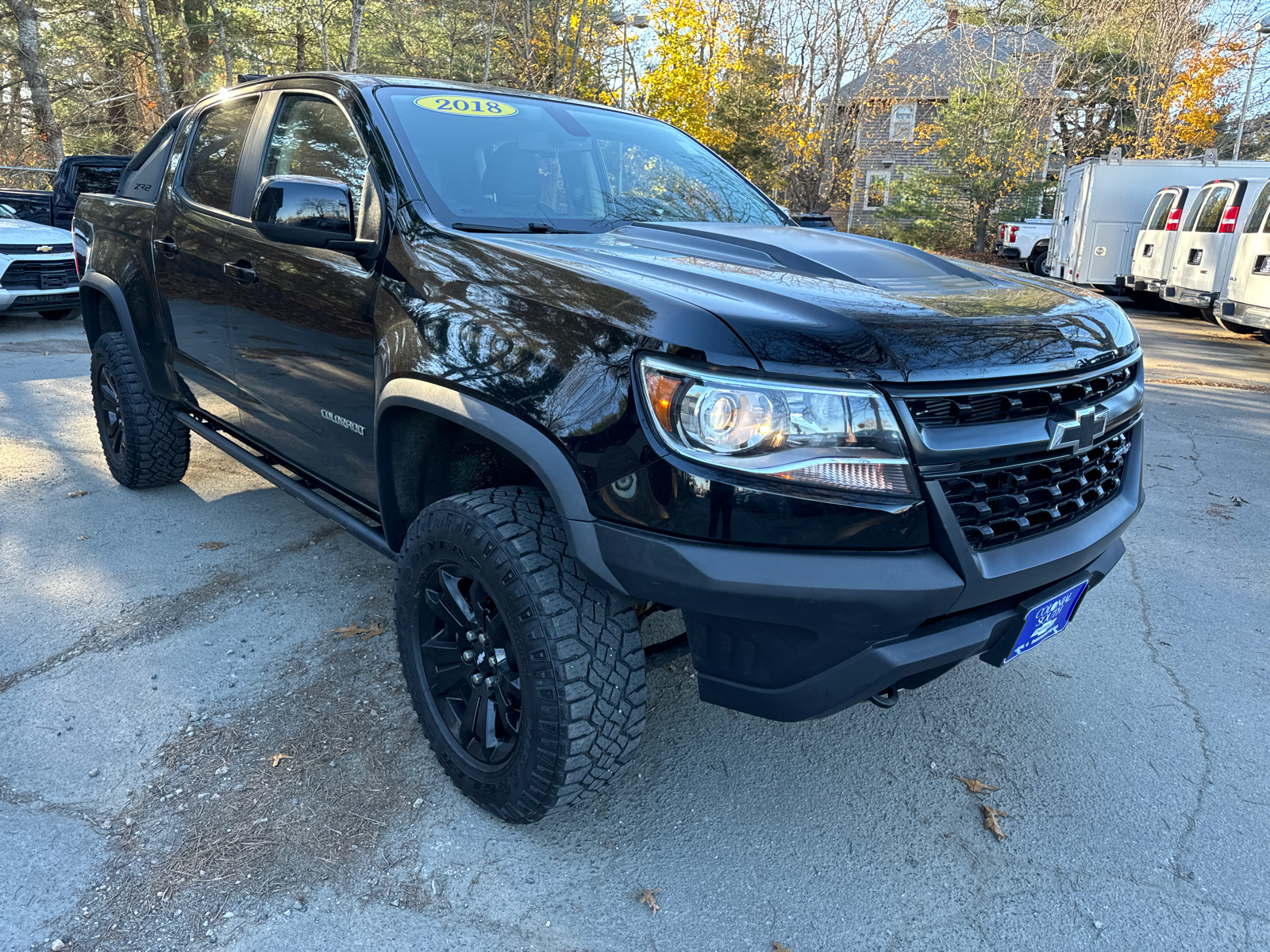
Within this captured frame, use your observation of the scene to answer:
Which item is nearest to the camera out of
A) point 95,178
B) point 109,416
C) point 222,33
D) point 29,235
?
point 109,416

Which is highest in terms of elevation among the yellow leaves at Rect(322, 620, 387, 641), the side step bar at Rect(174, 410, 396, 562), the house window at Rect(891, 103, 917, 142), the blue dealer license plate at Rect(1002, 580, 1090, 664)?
the house window at Rect(891, 103, 917, 142)

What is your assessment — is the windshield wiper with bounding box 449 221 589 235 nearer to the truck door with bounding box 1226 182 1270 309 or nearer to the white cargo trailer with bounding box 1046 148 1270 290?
the truck door with bounding box 1226 182 1270 309

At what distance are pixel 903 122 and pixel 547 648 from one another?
35706mm

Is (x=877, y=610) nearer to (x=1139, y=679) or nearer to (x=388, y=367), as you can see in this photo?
(x=388, y=367)

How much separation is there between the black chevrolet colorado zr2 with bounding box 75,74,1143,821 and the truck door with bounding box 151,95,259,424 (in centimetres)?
33

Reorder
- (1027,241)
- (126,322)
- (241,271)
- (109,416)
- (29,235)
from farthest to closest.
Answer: (1027,241) < (29,235) < (109,416) < (126,322) < (241,271)

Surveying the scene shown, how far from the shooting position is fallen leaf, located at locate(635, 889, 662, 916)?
2.09m

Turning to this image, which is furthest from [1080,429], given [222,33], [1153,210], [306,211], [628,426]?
[222,33]

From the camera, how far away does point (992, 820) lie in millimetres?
2398

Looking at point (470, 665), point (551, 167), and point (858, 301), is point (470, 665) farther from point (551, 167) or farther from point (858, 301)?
point (551, 167)

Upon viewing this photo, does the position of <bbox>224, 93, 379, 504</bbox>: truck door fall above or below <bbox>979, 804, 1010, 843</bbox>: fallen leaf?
above

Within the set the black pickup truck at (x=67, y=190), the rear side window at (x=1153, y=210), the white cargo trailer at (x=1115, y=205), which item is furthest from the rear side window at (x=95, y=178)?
the white cargo trailer at (x=1115, y=205)

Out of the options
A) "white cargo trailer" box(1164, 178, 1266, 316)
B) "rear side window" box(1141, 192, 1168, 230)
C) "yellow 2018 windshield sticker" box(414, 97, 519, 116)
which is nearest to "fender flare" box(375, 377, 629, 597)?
"yellow 2018 windshield sticker" box(414, 97, 519, 116)

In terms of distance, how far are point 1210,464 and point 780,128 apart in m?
17.5
